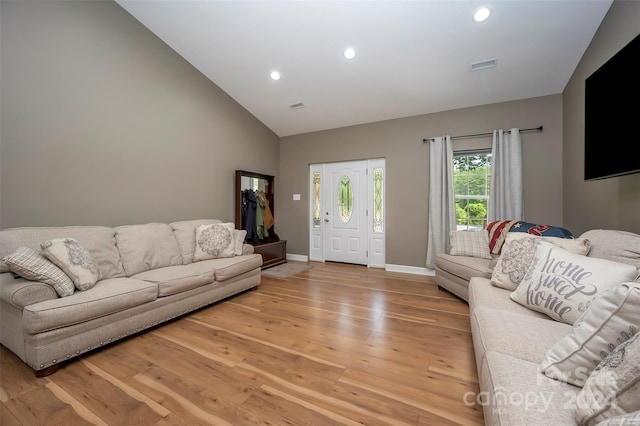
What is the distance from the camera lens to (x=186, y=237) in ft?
10.7

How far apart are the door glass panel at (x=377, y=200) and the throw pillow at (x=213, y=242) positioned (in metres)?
2.55

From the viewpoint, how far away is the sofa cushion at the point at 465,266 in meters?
2.70

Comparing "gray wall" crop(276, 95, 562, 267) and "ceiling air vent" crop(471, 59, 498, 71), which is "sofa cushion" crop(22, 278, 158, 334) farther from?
"ceiling air vent" crop(471, 59, 498, 71)

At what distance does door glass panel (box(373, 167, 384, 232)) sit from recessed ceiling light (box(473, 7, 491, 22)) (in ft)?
8.12

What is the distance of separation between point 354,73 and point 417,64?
2.61 ft

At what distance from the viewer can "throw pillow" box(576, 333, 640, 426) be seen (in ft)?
2.24

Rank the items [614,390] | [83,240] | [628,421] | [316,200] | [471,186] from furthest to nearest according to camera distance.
→ [316,200] < [471,186] < [83,240] < [614,390] < [628,421]

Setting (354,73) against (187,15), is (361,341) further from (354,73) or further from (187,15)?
(187,15)

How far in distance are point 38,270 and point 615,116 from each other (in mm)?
4053

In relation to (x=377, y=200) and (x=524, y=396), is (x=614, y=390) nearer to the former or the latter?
(x=524, y=396)

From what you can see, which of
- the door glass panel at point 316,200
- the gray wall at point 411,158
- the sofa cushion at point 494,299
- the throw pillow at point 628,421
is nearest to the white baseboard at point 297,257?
the gray wall at point 411,158

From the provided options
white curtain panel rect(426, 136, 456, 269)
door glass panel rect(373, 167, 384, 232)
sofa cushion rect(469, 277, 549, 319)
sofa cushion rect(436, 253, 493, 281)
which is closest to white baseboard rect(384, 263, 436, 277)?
white curtain panel rect(426, 136, 456, 269)

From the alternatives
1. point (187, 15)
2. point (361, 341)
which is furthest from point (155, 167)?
point (361, 341)

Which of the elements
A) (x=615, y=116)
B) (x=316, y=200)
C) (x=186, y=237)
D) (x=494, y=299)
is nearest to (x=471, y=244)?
(x=494, y=299)
